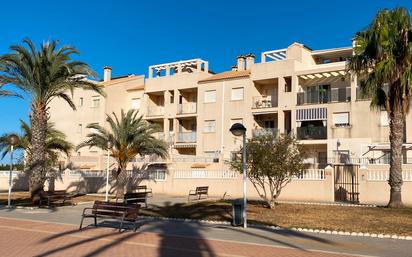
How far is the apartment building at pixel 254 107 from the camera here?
132 feet

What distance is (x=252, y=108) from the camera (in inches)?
1821

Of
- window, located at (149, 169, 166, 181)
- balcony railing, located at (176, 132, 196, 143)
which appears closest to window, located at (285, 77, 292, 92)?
balcony railing, located at (176, 132, 196, 143)

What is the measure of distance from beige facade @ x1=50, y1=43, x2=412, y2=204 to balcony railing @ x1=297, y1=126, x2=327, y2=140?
3.4 inches

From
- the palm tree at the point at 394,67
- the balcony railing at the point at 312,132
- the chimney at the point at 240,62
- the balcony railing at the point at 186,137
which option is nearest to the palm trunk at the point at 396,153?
the palm tree at the point at 394,67

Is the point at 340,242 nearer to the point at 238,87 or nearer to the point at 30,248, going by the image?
the point at 30,248

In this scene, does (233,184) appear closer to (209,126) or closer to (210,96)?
(209,126)

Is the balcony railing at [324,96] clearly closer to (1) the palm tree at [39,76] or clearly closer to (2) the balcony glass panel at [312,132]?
(2) the balcony glass panel at [312,132]

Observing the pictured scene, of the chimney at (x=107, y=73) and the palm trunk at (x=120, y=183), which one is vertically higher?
the chimney at (x=107, y=73)

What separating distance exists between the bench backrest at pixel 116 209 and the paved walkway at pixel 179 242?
48 centimetres

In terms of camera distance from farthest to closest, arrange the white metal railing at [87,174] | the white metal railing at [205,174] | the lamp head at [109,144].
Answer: the white metal railing at [87,174], the white metal railing at [205,174], the lamp head at [109,144]

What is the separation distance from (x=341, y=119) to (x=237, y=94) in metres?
10.8

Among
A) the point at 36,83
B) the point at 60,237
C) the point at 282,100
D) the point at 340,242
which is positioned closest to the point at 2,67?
the point at 36,83

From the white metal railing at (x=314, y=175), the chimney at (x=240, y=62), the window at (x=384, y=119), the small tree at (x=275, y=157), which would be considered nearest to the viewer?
the small tree at (x=275, y=157)

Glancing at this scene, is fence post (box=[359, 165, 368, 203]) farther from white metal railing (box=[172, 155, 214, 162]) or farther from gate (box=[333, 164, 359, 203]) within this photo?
white metal railing (box=[172, 155, 214, 162])
